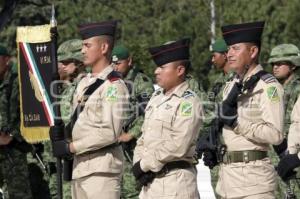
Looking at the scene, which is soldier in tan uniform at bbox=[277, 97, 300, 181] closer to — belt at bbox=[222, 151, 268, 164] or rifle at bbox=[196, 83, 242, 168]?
belt at bbox=[222, 151, 268, 164]

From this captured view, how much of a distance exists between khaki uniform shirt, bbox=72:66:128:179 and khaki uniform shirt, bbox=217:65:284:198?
83cm

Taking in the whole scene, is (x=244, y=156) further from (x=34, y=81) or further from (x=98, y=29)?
(x=34, y=81)

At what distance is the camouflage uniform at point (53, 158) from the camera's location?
912cm

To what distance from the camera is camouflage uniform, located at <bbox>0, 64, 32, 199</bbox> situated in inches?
397

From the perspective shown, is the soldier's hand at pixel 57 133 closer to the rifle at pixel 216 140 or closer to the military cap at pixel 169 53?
the military cap at pixel 169 53

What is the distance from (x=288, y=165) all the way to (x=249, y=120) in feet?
1.46

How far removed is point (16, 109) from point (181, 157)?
3.64 m

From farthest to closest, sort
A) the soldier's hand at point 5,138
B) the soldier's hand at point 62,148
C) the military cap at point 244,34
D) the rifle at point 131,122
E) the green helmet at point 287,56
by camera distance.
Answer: the rifle at point 131,122
the green helmet at point 287,56
the soldier's hand at point 5,138
the soldier's hand at point 62,148
the military cap at point 244,34

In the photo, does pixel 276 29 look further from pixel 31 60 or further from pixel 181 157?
pixel 181 157

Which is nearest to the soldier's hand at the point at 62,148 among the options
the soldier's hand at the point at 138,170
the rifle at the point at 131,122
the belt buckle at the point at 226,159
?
the soldier's hand at the point at 138,170

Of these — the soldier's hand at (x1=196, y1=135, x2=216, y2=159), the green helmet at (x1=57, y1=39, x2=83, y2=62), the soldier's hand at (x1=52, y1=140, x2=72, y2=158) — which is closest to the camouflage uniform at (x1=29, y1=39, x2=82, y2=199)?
the green helmet at (x1=57, y1=39, x2=83, y2=62)

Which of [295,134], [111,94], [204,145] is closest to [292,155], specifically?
[295,134]

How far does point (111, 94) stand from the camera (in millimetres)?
7328

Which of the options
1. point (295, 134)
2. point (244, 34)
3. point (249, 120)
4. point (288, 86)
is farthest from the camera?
point (288, 86)
